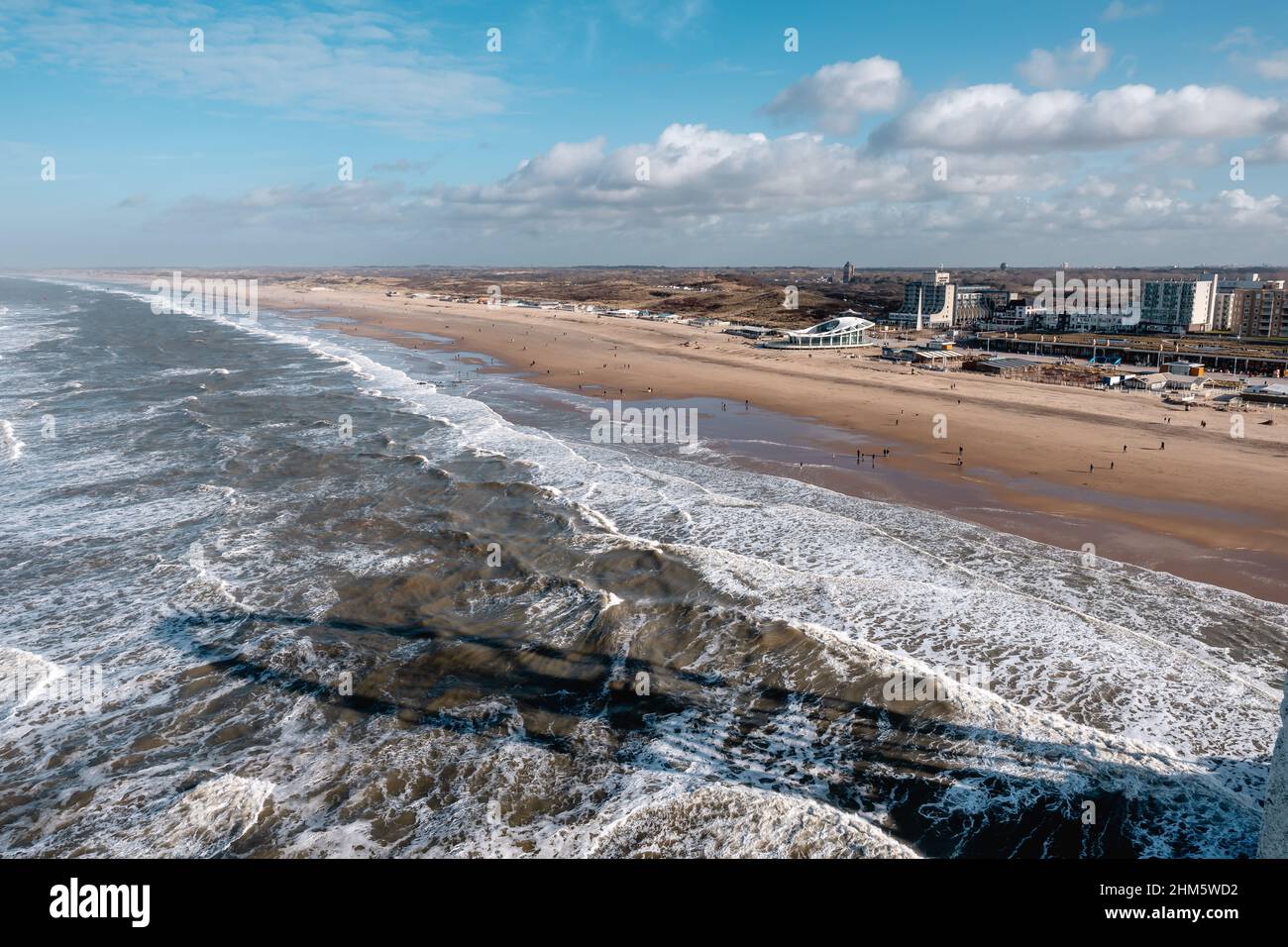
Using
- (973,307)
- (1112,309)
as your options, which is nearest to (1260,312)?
(1112,309)

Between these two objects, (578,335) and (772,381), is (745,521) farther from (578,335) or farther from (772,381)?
(578,335)

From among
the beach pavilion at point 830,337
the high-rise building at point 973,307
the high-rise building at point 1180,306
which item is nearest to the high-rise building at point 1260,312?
the high-rise building at point 1180,306

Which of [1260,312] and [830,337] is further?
[1260,312]

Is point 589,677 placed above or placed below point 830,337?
below

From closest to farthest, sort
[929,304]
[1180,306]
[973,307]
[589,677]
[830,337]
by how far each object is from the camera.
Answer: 1. [589,677]
2. [830,337]
3. [1180,306]
4. [929,304]
5. [973,307]

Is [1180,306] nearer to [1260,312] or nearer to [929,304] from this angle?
[1260,312]
